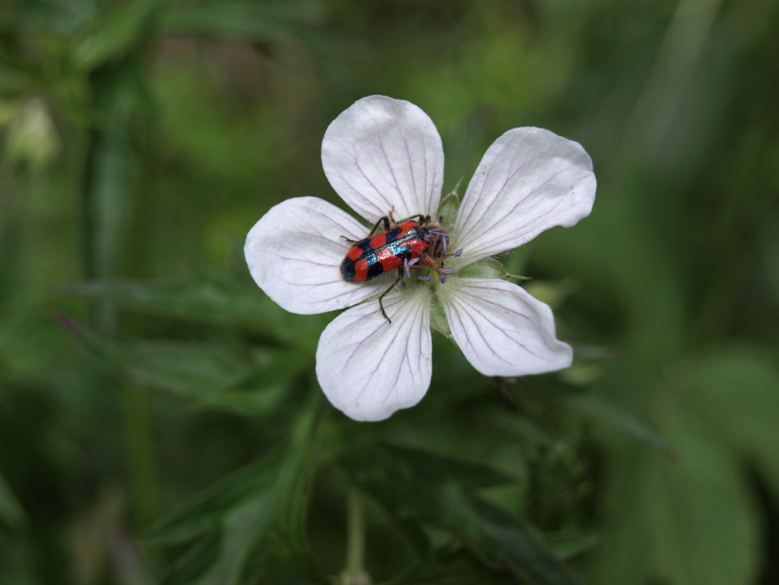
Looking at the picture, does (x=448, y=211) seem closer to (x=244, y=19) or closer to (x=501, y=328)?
(x=501, y=328)

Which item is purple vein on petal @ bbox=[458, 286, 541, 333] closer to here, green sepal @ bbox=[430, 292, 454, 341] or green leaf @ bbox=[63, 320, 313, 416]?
green sepal @ bbox=[430, 292, 454, 341]

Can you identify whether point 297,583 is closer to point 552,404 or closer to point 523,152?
point 552,404

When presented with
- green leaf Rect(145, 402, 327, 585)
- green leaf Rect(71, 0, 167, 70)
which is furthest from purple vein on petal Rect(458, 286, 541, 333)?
green leaf Rect(71, 0, 167, 70)

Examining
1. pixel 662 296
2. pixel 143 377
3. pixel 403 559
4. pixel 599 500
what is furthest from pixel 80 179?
pixel 662 296

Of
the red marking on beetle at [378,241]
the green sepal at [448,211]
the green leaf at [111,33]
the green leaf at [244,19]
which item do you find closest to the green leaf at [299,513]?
the red marking on beetle at [378,241]

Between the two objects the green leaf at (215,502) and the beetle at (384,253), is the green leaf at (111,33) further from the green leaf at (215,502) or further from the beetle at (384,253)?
the green leaf at (215,502)
